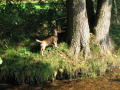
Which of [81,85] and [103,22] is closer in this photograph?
[81,85]

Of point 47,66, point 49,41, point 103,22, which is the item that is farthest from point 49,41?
point 103,22

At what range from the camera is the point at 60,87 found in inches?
434

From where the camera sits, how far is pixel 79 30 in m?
12.4

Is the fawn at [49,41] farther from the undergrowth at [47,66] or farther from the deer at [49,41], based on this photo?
the undergrowth at [47,66]

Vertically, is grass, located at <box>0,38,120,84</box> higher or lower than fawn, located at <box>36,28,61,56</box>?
lower

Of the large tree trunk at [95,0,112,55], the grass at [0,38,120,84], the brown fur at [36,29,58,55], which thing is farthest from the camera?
the large tree trunk at [95,0,112,55]

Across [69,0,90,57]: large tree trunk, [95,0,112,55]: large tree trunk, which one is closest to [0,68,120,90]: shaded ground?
[69,0,90,57]: large tree trunk

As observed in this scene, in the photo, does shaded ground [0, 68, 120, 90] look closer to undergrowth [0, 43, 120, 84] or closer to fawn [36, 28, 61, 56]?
undergrowth [0, 43, 120, 84]

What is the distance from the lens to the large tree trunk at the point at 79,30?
12.2 m

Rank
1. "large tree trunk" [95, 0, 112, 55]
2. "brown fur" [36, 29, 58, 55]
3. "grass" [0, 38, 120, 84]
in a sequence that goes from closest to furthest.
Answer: "grass" [0, 38, 120, 84]
"brown fur" [36, 29, 58, 55]
"large tree trunk" [95, 0, 112, 55]

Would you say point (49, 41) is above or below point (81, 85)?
above

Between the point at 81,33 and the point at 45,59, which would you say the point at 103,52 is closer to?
the point at 81,33

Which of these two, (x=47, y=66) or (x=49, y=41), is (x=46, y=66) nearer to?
(x=47, y=66)

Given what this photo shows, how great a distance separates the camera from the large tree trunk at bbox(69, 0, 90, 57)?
12211 millimetres
